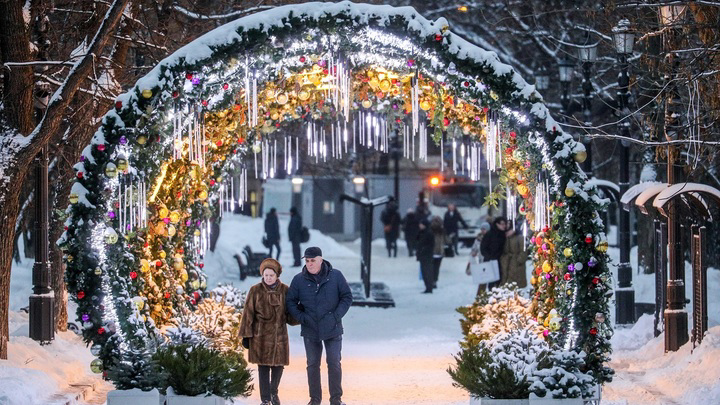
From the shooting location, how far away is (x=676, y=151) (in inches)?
650

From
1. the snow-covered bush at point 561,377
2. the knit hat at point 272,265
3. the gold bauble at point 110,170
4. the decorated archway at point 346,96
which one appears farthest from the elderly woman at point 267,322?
the snow-covered bush at point 561,377

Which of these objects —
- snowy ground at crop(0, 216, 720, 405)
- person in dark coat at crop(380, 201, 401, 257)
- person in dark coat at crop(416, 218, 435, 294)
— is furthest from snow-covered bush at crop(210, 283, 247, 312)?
person in dark coat at crop(380, 201, 401, 257)

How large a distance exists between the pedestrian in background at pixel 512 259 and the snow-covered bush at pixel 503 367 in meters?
11.0

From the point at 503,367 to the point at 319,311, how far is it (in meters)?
2.02

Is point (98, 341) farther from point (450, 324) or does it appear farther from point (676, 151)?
point (450, 324)

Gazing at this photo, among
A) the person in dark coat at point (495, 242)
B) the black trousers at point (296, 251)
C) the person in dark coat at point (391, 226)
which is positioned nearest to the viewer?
the person in dark coat at point (495, 242)

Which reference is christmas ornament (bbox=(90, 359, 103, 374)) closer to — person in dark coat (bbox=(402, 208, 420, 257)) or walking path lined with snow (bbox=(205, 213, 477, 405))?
walking path lined with snow (bbox=(205, 213, 477, 405))

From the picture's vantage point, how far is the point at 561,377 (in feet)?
39.4

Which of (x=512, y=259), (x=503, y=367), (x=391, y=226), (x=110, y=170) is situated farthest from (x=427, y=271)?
(x=110, y=170)

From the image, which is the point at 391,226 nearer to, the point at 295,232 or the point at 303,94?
the point at 295,232

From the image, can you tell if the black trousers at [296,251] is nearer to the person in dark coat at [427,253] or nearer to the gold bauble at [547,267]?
the person in dark coat at [427,253]

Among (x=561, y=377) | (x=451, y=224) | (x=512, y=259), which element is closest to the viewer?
(x=561, y=377)

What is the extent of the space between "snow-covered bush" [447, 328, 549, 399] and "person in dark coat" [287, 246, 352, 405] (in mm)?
1285

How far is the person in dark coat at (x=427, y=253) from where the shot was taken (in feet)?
94.6
